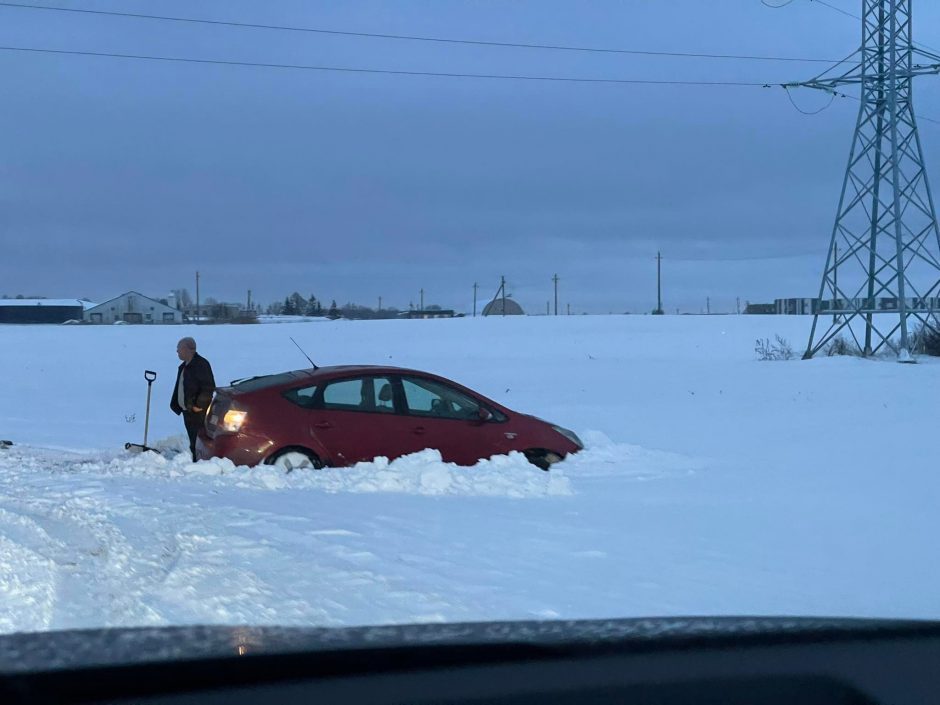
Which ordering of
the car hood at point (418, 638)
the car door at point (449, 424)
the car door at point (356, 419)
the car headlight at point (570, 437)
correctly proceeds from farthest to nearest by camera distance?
the car headlight at point (570, 437), the car door at point (449, 424), the car door at point (356, 419), the car hood at point (418, 638)

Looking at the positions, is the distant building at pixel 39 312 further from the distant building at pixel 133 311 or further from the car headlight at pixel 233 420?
the car headlight at pixel 233 420

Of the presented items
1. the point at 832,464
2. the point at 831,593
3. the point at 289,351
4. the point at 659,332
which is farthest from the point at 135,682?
the point at 659,332

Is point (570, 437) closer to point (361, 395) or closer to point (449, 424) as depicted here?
point (449, 424)

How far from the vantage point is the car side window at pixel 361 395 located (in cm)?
1033

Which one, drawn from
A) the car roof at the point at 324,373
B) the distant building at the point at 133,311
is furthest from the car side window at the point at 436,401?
the distant building at the point at 133,311

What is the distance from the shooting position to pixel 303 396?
1019cm

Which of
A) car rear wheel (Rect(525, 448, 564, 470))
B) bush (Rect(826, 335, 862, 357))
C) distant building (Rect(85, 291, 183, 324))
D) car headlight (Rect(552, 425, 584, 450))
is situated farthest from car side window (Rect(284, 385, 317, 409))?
distant building (Rect(85, 291, 183, 324))

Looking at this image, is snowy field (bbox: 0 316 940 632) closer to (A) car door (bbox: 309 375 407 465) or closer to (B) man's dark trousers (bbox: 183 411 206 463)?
(A) car door (bbox: 309 375 407 465)

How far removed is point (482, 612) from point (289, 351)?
3405cm

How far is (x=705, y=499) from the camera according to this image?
938 centimetres

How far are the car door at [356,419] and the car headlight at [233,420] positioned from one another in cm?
72

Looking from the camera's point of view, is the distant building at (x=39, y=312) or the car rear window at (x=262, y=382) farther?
the distant building at (x=39, y=312)

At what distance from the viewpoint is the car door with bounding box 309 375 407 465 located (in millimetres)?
10141

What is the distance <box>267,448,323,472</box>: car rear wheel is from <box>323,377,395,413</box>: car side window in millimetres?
599
